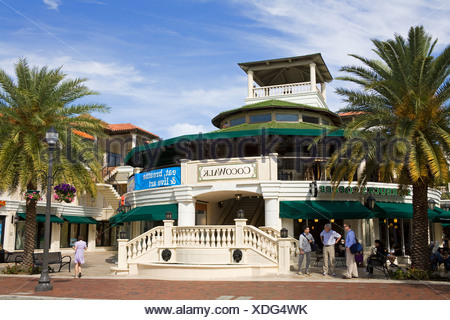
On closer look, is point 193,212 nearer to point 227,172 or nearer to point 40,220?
point 227,172

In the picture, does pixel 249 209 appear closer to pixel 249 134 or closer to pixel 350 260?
pixel 249 134

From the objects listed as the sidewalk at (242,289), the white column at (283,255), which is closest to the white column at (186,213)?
the sidewalk at (242,289)

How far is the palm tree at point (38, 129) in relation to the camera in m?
19.2

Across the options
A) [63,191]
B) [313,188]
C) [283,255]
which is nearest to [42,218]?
[63,191]

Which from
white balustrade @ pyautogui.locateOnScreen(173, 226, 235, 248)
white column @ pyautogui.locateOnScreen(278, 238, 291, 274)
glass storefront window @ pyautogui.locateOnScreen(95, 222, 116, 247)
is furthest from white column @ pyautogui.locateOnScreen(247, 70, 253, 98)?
glass storefront window @ pyautogui.locateOnScreen(95, 222, 116, 247)

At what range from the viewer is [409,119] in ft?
54.4

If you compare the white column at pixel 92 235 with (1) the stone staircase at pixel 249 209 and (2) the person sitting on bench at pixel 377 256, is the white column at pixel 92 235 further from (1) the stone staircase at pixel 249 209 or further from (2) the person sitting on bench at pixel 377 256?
(2) the person sitting on bench at pixel 377 256

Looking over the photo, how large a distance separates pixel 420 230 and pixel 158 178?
14.5m

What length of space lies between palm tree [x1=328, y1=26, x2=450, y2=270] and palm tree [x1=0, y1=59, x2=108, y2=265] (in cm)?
1161

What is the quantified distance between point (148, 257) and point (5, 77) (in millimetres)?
10489

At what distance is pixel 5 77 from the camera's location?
65.5 feet

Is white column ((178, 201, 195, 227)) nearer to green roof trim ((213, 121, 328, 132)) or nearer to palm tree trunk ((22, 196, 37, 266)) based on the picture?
green roof trim ((213, 121, 328, 132))

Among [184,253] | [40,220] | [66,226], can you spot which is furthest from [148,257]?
[66,226]
